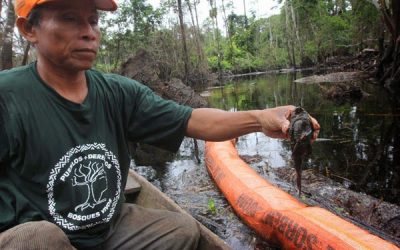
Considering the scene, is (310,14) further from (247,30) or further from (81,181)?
(81,181)

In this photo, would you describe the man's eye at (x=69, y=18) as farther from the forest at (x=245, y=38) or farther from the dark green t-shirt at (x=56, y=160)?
the forest at (x=245, y=38)

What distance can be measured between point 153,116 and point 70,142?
60 centimetres

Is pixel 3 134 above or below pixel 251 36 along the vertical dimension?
below

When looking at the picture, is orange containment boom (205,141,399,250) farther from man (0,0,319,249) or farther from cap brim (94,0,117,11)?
cap brim (94,0,117,11)

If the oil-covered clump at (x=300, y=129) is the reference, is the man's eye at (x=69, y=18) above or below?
above

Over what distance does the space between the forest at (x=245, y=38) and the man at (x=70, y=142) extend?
25.6 ft

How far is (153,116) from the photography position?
238 cm

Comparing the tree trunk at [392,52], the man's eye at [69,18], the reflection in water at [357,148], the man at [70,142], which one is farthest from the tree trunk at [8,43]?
the tree trunk at [392,52]

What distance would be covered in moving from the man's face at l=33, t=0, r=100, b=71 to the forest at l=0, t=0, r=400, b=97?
781 centimetres

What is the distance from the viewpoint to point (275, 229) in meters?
3.89

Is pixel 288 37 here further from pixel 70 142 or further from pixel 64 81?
pixel 70 142

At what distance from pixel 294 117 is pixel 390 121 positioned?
27.6 ft

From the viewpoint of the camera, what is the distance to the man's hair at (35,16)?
75.7 inches

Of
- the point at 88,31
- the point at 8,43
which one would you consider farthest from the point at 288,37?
the point at 88,31
